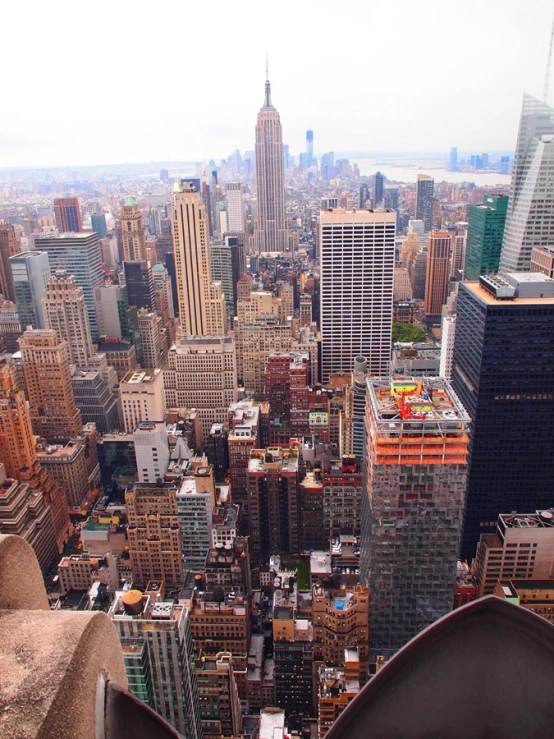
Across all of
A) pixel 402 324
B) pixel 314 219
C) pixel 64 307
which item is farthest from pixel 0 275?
pixel 314 219

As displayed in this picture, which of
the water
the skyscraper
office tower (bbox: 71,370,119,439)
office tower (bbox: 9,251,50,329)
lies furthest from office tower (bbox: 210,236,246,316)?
the water

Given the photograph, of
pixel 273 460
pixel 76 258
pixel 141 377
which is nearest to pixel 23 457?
pixel 141 377

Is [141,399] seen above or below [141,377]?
below

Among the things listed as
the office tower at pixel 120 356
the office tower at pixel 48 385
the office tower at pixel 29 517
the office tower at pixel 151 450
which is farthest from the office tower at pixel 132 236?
the office tower at pixel 29 517

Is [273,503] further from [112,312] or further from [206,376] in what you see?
[112,312]

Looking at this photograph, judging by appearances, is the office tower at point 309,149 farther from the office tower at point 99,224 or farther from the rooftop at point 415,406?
the rooftop at point 415,406
